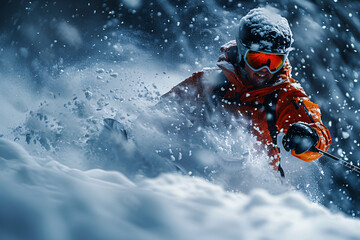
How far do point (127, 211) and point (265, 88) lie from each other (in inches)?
59.3

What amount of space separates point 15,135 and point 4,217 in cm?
138

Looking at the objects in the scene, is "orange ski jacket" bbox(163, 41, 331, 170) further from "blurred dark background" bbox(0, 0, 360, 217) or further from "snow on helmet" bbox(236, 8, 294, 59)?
"blurred dark background" bbox(0, 0, 360, 217)

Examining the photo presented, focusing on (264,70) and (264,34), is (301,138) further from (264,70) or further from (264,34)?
(264,34)

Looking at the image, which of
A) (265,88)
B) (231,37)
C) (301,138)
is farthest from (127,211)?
(231,37)

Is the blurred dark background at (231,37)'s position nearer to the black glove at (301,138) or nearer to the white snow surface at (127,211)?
the white snow surface at (127,211)

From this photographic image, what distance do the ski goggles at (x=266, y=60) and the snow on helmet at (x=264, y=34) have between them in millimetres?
52

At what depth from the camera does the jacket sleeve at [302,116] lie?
2.05m

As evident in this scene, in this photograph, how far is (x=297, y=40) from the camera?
13.4ft

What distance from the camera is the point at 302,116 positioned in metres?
2.15

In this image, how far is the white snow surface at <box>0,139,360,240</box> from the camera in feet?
3.06

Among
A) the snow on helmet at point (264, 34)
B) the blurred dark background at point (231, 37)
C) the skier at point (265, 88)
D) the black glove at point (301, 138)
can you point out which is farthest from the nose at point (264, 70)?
the blurred dark background at point (231, 37)

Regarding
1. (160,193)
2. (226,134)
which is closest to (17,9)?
(226,134)

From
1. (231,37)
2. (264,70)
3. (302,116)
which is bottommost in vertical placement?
(302,116)

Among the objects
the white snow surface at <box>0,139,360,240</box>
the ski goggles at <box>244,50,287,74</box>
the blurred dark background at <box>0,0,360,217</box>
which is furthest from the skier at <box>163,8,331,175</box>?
the blurred dark background at <box>0,0,360,217</box>
